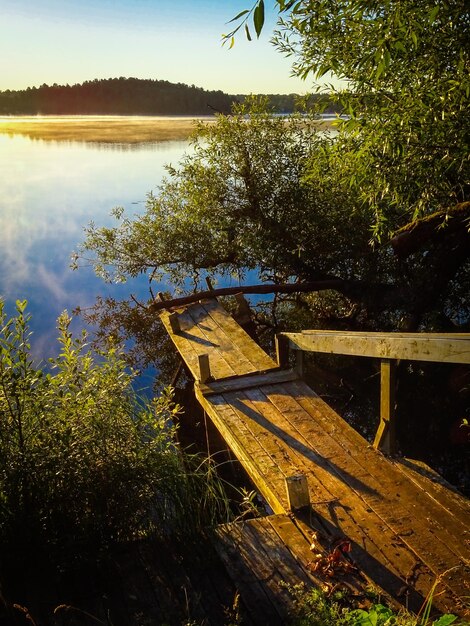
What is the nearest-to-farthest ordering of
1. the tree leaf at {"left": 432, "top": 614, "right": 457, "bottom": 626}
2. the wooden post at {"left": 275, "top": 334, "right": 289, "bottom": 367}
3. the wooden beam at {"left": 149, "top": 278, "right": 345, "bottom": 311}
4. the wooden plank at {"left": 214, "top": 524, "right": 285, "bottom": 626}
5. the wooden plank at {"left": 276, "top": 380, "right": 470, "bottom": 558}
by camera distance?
the tree leaf at {"left": 432, "top": 614, "right": 457, "bottom": 626} < the wooden plank at {"left": 214, "top": 524, "right": 285, "bottom": 626} < the wooden plank at {"left": 276, "top": 380, "right": 470, "bottom": 558} < the wooden post at {"left": 275, "top": 334, "right": 289, "bottom": 367} < the wooden beam at {"left": 149, "top": 278, "right": 345, "bottom": 311}

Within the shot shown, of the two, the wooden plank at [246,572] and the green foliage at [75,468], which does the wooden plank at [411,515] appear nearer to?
the wooden plank at [246,572]

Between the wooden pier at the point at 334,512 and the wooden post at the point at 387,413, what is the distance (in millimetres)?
125

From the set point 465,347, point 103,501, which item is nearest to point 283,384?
point 465,347

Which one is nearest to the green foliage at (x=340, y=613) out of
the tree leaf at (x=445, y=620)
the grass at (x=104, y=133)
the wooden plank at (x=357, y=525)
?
the tree leaf at (x=445, y=620)

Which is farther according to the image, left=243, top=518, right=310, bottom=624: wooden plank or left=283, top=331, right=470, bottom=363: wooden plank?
left=283, top=331, right=470, bottom=363: wooden plank

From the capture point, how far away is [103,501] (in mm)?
4531

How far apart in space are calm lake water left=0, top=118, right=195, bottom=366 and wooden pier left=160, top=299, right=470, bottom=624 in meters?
9.65

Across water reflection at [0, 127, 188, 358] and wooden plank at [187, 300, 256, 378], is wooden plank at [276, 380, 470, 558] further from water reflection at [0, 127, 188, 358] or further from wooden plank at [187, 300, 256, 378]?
water reflection at [0, 127, 188, 358]

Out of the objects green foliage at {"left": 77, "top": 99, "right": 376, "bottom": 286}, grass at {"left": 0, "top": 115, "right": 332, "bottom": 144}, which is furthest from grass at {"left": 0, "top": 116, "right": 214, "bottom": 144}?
green foliage at {"left": 77, "top": 99, "right": 376, "bottom": 286}

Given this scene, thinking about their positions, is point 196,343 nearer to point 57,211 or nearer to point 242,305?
point 242,305

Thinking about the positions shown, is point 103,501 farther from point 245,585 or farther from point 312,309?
point 312,309

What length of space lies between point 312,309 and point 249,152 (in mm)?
4366

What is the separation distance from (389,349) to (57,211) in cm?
5059

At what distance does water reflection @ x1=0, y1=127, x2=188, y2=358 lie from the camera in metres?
27.4
